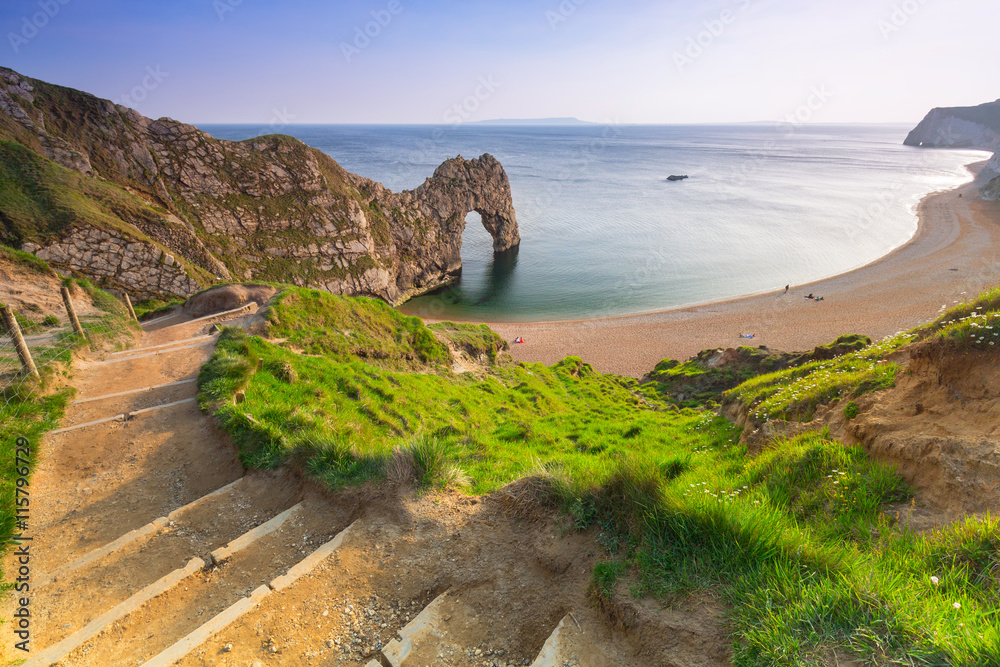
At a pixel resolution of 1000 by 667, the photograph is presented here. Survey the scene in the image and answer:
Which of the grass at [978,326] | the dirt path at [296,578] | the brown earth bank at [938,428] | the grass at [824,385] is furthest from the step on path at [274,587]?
the grass at [824,385]

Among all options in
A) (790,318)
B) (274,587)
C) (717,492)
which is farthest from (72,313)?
(790,318)

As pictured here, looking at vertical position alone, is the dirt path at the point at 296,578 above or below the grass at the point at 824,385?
below

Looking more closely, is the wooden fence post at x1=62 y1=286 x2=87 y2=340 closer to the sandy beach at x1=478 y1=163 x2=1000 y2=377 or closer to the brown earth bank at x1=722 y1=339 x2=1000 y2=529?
the brown earth bank at x1=722 y1=339 x2=1000 y2=529

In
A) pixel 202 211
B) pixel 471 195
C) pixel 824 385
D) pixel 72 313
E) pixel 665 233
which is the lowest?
pixel 824 385

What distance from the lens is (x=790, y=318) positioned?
148 feet

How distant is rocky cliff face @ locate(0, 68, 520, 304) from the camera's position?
29281mm

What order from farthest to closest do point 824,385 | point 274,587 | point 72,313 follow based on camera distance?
point 72,313, point 824,385, point 274,587

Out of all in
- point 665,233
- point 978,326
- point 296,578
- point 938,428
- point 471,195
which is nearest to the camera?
point 296,578

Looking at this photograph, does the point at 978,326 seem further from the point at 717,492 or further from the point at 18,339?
the point at 18,339

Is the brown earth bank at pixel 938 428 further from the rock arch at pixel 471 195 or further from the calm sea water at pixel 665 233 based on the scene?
the rock arch at pixel 471 195

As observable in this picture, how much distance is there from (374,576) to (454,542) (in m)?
1.23

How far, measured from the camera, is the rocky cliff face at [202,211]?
96.1 feet

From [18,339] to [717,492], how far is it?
15.4m

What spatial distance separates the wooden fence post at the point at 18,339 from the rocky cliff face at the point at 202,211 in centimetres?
2305
